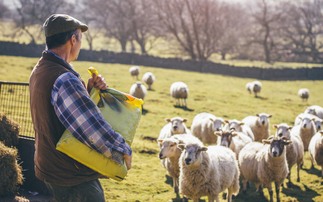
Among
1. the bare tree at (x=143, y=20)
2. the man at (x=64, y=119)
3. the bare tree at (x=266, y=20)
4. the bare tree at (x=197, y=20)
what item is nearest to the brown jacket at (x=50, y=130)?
the man at (x=64, y=119)

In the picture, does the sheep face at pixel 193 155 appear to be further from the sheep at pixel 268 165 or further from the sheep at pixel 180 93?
the sheep at pixel 180 93

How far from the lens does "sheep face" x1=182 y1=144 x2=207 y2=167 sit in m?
7.61

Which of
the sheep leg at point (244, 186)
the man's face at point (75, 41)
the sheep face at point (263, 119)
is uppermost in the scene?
the man's face at point (75, 41)

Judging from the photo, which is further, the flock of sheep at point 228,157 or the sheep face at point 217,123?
the sheep face at point 217,123

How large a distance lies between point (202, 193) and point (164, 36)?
54.2 meters

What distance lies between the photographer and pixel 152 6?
63656mm

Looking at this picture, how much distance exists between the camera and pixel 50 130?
2.96 m

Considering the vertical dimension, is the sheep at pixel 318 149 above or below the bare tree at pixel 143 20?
below

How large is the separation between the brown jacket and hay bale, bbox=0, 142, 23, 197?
3.83m

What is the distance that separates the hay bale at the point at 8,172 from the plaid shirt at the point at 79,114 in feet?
13.6

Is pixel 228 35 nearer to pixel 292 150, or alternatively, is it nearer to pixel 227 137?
pixel 292 150

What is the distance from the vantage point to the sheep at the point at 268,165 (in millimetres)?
9531

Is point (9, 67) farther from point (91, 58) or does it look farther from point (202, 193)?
point (202, 193)

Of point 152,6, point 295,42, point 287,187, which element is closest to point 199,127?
point 287,187
